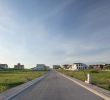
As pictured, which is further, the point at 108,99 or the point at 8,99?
the point at 8,99

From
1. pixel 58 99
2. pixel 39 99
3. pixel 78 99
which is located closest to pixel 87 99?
pixel 78 99

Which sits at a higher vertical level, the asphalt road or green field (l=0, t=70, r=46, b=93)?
green field (l=0, t=70, r=46, b=93)

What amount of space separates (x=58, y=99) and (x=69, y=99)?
0.57 m

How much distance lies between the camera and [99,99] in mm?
13367

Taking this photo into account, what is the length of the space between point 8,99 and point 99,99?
488 cm

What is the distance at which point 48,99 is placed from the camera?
524 inches

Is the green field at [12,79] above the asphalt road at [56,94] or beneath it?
above

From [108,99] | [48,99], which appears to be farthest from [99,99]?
[48,99]

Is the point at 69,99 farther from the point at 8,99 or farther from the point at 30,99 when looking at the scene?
the point at 8,99

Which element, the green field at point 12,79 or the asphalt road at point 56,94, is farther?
the green field at point 12,79

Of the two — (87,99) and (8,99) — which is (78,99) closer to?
(87,99)

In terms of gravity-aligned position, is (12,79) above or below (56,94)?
above

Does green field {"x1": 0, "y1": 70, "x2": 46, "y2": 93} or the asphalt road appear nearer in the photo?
the asphalt road

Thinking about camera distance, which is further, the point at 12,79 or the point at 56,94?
the point at 12,79
